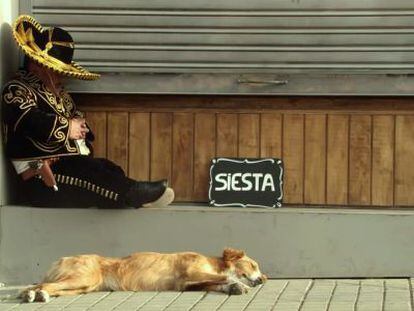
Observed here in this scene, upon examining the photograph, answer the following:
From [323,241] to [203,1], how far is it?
2.12m

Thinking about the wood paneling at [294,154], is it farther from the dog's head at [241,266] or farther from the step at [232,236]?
the dog's head at [241,266]

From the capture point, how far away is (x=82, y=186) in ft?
26.8

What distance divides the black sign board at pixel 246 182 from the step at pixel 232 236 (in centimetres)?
16

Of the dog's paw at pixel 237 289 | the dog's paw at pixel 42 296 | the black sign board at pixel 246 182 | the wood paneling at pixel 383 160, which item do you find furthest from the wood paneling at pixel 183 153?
the dog's paw at pixel 42 296

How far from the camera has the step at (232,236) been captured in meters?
8.08

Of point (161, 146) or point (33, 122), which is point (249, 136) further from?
point (33, 122)

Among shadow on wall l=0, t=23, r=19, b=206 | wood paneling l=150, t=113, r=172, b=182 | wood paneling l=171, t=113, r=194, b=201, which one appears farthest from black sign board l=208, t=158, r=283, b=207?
shadow on wall l=0, t=23, r=19, b=206

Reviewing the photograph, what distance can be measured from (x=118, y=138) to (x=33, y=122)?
822 millimetres

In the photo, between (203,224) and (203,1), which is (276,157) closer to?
(203,224)

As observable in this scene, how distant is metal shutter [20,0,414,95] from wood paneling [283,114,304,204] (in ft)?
0.88

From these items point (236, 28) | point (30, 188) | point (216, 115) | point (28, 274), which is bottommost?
point (28, 274)

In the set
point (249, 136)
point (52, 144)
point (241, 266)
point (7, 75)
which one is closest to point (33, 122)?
point (52, 144)

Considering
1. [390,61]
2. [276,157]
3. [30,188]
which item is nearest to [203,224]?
[276,157]

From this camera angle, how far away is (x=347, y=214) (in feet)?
26.6
